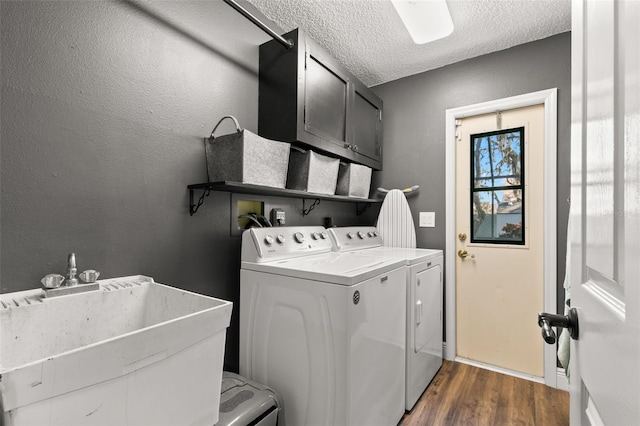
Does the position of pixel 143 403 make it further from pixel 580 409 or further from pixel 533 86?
pixel 533 86

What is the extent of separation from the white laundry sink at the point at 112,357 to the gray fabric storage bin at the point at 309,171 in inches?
41.5

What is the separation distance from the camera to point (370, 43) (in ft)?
7.57

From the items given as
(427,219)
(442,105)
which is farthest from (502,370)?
(442,105)

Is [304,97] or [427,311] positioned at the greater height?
[304,97]

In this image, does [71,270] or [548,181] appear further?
[548,181]

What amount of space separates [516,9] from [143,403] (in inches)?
107

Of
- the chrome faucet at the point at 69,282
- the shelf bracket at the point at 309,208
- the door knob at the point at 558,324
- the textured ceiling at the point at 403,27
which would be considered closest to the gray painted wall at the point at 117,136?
the chrome faucet at the point at 69,282

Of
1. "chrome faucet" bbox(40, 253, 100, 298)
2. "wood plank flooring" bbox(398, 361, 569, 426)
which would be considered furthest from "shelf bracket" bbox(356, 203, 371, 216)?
"chrome faucet" bbox(40, 253, 100, 298)

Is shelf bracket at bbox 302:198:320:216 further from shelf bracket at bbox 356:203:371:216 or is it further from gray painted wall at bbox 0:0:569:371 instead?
shelf bracket at bbox 356:203:371:216

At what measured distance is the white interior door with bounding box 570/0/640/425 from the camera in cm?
37

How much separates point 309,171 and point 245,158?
0.52m

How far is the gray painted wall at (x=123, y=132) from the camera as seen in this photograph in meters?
1.04

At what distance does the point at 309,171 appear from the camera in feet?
6.31

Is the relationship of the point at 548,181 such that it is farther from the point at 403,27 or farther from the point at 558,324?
the point at 558,324
